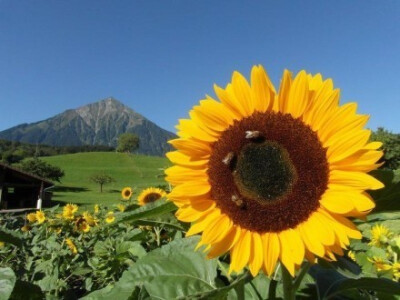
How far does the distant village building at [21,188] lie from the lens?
4202cm

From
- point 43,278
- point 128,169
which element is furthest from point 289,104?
point 128,169

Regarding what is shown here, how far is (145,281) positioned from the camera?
145 cm

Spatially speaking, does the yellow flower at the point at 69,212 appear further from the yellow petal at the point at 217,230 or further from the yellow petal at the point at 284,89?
the yellow petal at the point at 284,89

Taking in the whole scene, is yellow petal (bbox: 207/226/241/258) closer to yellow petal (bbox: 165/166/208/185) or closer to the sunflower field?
the sunflower field

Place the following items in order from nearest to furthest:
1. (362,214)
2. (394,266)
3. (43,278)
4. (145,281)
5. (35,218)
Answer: (362,214), (145,281), (394,266), (43,278), (35,218)

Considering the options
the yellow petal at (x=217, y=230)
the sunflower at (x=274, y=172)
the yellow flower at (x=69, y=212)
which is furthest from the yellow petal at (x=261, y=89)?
the yellow flower at (x=69, y=212)

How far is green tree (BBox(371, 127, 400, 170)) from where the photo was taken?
2531cm

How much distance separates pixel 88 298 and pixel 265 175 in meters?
0.83

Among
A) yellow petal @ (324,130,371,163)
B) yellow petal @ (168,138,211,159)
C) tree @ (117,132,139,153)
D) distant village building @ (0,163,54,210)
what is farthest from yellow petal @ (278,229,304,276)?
tree @ (117,132,139,153)

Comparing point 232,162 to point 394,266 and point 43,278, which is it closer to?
point 394,266

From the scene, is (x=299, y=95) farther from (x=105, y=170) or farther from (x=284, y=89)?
(x=105, y=170)

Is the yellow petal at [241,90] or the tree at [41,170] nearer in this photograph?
the yellow petal at [241,90]

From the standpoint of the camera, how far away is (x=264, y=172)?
4.28ft

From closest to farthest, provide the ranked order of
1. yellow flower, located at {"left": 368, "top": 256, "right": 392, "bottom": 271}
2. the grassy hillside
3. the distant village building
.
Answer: yellow flower, located at {"left": 368, "top": 256, "right": 392, "bottom": 271} → the distant village building → the grassy hillside
